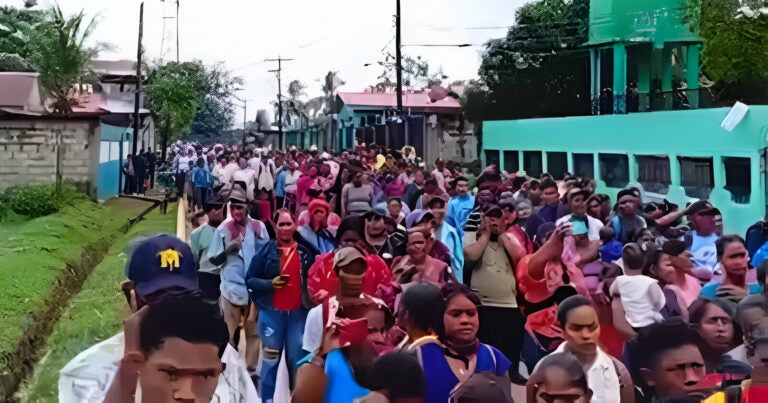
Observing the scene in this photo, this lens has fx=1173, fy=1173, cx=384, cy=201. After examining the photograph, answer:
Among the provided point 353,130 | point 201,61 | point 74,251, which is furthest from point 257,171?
point 201,61

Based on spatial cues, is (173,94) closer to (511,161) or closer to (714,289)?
(511,161)

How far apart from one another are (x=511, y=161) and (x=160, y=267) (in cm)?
2949

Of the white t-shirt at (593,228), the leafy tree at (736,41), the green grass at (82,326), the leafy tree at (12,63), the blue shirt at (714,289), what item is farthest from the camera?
the leafy tree at (12,63)

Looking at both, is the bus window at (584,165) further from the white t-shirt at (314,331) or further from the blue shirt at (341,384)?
the blue shirt at (341,384)

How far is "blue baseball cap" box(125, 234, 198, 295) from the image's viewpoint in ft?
16.0

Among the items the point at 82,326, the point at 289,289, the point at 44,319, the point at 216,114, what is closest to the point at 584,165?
the point at 44,319

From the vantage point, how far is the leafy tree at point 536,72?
133 ft

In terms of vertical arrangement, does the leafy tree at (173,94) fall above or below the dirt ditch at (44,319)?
above

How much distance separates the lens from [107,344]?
434 centimetres

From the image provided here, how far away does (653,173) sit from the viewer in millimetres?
22641

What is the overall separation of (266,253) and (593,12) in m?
24.2

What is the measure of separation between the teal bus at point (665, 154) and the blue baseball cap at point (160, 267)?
520 inches

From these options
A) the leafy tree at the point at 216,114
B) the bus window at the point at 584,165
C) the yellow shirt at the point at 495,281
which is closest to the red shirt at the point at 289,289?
the yellow shirt at the point at 495,281

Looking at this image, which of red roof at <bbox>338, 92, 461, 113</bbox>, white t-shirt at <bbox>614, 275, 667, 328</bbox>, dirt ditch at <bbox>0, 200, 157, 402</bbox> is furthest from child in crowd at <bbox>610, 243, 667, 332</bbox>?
red roof at <bbox>338, 92, 461, 113</bbox>
